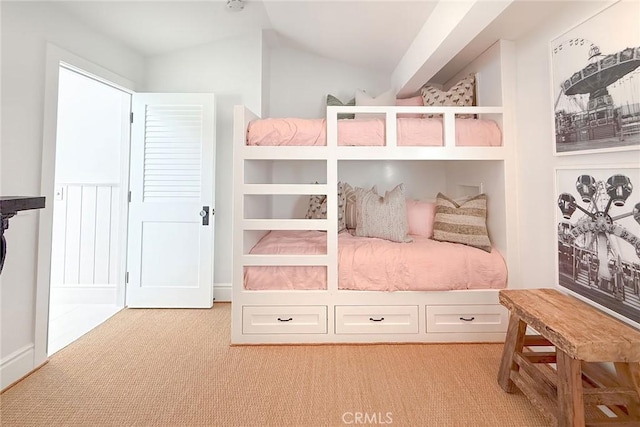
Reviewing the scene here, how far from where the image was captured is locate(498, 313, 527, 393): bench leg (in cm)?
168

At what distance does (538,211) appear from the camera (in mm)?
2092

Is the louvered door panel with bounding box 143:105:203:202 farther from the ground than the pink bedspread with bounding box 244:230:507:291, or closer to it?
farther from the ground

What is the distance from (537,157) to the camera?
6.83 ft

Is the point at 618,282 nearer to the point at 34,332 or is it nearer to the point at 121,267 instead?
the point at 34,332

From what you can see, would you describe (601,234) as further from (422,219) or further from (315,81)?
(315,81)

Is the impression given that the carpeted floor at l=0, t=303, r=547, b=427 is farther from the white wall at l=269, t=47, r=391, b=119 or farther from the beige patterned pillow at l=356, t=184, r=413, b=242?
the white wall at l=269, t=47, r=391, b=119

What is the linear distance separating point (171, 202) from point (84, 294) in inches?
50.4

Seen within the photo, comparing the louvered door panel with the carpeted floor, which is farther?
the louvered door panel

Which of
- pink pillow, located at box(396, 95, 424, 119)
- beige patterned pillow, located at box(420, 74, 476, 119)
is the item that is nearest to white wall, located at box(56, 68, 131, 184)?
pink pillow, located at box(396, 95, 424, 119)

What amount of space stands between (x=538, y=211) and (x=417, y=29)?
1634 mm

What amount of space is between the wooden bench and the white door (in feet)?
8.08

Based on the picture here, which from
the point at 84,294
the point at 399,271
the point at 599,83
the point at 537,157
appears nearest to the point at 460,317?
the point at 399,271

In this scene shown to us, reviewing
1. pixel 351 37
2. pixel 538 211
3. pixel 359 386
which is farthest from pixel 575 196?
pixel 351 37

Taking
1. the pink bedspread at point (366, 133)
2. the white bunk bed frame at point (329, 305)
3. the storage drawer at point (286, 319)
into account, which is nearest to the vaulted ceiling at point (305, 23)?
the pink bedspread at point (366, 133)
